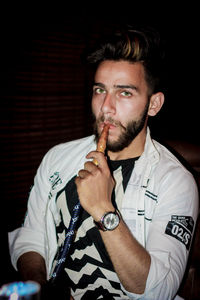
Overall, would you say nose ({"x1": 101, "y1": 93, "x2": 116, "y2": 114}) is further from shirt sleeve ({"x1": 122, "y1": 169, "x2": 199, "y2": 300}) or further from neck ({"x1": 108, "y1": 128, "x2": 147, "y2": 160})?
shirt sleeve ({"x1": 122, "y1": 169, "x2": 199, "y2": 300})

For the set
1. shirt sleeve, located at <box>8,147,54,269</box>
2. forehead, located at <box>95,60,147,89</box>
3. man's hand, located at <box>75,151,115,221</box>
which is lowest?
shirt sleeve, located at <box>8,147,54,269</box>

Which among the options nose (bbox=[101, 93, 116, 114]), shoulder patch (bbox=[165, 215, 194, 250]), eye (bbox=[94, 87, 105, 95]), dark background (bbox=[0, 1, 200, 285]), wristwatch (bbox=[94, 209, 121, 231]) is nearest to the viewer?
wristwatch (bbox=[94, 209, 121, 231])

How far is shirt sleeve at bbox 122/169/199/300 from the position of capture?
1.11 m

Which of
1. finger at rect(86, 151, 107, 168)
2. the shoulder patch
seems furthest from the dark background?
finger at rect(86, 151, 107, 168)

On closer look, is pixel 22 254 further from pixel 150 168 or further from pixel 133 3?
pixel 133 3

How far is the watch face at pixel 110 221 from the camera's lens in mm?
1072

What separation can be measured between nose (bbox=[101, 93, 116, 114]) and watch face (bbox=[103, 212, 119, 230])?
62 centimetres

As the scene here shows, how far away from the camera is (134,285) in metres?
1.10

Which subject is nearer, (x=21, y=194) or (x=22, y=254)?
(x=22, y=254)

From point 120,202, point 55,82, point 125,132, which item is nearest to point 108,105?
point 125,132

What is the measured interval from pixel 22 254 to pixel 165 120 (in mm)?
2757

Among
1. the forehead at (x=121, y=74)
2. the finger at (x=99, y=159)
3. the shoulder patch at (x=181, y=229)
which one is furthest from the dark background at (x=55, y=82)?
the finger at (x=99, y=159)

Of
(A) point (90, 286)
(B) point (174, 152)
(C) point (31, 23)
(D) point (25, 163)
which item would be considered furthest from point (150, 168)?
(C) point (31, 23)

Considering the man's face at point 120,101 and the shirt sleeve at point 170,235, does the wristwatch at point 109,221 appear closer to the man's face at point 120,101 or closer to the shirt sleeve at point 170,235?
the shirt sleeve at point 170,235
